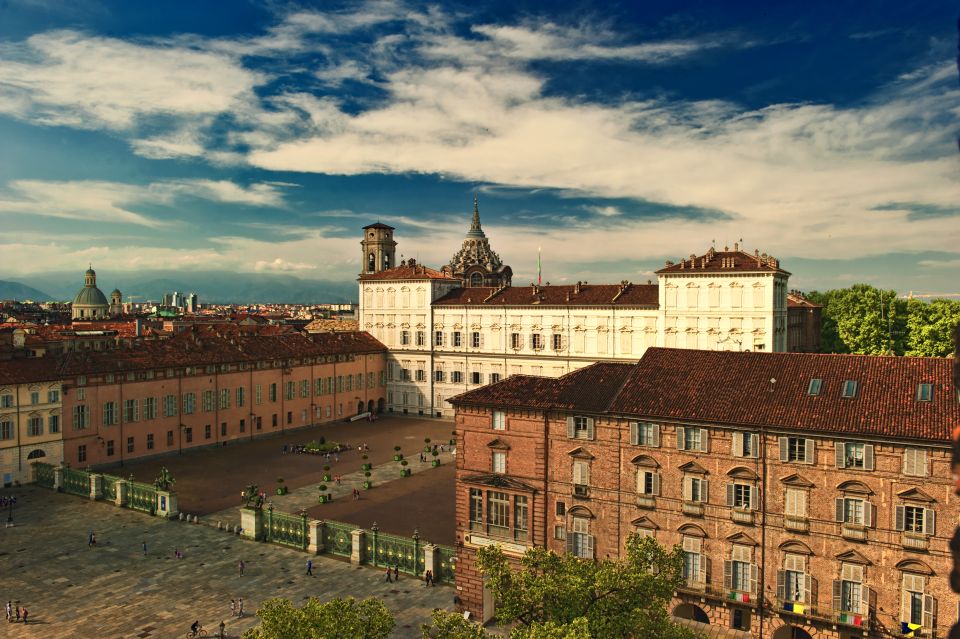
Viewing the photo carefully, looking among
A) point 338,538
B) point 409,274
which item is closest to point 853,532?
point 338,538

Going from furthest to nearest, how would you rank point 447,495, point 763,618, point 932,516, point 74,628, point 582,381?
1. point 447,495
2. point 582,381
3. point 74,628
4. point 763,618
5. point 932,516

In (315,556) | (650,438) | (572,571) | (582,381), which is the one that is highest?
(582,381)

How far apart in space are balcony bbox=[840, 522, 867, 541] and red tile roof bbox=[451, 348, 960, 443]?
155 inches

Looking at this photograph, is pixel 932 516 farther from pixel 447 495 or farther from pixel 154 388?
pixel 154 388

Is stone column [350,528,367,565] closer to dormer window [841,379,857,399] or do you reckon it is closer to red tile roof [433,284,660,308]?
dormer window [841,379,857,399]

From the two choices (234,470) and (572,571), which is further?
(234,470)

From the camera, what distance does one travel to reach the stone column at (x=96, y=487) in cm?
5538

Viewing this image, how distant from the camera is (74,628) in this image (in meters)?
34.3

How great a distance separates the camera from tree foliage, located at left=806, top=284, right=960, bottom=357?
81.2 meters

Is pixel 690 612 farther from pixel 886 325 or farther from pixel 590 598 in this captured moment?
pixel 886 325

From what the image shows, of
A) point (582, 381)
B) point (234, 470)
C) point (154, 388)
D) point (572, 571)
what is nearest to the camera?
point (572, 571)

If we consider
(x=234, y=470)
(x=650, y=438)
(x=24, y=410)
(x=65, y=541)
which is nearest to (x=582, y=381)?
(x=650, y=438)

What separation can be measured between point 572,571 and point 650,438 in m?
12.2

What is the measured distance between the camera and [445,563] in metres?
41.3
